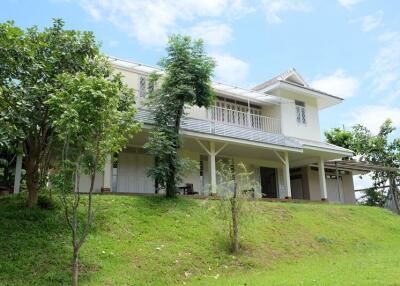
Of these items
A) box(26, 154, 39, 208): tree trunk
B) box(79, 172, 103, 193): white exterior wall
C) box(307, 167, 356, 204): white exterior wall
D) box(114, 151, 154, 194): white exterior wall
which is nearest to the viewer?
box(26, 154, 39, 208): tree trunk

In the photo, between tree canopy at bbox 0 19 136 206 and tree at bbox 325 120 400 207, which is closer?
tree canopy at bbox 0 19 136 206

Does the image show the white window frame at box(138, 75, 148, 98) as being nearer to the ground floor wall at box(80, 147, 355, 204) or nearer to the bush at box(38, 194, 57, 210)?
the ground floor wall at box(80, 147, 355, 204)

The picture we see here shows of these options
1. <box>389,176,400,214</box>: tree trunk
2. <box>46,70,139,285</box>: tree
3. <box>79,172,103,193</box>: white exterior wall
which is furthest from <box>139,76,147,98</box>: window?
<box>389,176,400,214</box>: tree trunk

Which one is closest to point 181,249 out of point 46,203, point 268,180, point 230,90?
point 46,203

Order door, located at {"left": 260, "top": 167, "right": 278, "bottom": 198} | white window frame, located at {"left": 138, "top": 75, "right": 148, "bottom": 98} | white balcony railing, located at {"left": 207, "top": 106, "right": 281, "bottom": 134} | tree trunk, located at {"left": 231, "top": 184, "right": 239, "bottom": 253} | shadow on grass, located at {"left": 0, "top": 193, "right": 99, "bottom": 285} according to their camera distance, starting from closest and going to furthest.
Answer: shadow on grass, located at {"left": 0, "top": 193, "right": 99, "bottom": 285}, tree trunk, located at {"left": 231, "top": 184, "right": 239, "bottom": 253}, white window frame, located at {"left": 138, "top": 75, "right": 148, "bottom": 98}, white balcony railing, located at {"left": 207, "top": 106, "right": 281, "bottom": 134}, door, located at {"left": 260, "top": 167, "right": 278, "bottom": 198}

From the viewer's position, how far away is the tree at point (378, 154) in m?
28.9

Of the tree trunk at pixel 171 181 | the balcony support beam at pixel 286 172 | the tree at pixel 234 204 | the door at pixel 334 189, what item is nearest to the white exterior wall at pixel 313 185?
the door at pixel 334 189

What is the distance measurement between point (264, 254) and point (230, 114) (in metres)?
10.6

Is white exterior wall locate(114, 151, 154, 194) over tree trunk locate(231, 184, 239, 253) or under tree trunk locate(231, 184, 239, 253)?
over

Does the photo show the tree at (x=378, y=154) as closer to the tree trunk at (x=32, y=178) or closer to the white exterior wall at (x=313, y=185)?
the white exterior wall at (x=313, y=185)

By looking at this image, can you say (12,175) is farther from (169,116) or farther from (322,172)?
(322,172)

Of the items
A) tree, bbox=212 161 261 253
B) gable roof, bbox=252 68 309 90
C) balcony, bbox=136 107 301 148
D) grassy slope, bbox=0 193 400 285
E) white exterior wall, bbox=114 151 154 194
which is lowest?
grassy slope, bbox=0 193 400 285

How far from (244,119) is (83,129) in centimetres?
1463

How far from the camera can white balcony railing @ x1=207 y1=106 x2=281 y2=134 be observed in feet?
69.4
